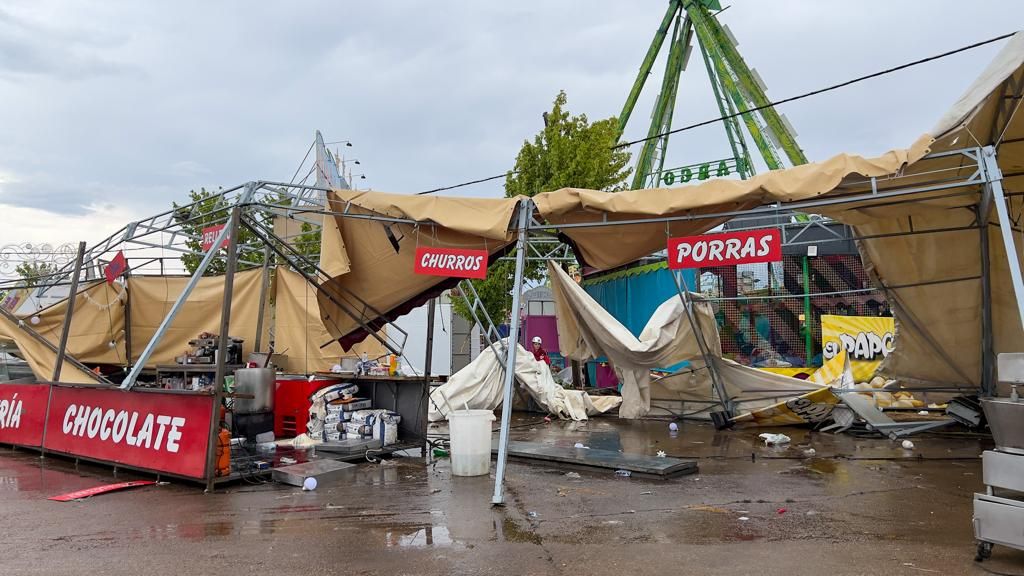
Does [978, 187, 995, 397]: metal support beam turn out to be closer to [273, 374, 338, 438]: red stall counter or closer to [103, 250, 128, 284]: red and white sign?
[273, 374, 338, 438]: red stall counter

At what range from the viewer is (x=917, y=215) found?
10.1 meters

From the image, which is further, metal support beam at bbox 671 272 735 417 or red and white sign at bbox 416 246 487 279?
metal support beam at bbox 671 272 735 417

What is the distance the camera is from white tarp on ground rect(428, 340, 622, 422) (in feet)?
48.6

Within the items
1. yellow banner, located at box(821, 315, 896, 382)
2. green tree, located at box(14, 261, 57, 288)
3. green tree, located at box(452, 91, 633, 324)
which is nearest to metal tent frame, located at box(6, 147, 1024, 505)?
green tree, located at box(14, 261, 57, 288)

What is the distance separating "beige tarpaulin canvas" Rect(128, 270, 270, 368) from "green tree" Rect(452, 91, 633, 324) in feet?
23.7

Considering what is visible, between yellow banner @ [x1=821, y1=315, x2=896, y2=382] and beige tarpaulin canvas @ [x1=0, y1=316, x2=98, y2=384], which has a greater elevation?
yellow banner @ [x1=821, y1=315, x2=896, y2=382]

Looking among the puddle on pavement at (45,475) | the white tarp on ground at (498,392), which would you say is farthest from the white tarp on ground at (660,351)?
the puddle on pavement at (45,475)

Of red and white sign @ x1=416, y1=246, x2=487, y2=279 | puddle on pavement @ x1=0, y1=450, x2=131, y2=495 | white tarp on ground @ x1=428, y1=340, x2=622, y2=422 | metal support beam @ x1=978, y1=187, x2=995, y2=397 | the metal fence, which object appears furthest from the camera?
the metal fence

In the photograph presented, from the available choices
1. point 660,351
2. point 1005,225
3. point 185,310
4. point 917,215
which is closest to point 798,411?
point 660,351

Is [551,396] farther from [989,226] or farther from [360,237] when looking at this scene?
[989,226]

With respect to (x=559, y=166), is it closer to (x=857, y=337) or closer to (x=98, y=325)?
(x=857, y=337)

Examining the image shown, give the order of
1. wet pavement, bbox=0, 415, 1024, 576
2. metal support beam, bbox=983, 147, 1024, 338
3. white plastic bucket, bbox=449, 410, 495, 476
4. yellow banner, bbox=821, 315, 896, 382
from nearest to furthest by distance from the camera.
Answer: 1. wet pavement, bbox=0, 415, 1024, 576
2. metal support beam, bbox=983, 147, 1024, 338
3. white plastic bucket, bbox=449, 410, 495, 476
4. yellow banner, bbox=821, 315, 896, 382

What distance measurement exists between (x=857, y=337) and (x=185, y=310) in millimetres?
16453

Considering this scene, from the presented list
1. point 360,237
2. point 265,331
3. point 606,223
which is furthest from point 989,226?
point 265,331
